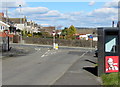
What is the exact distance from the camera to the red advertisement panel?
46.3 ft

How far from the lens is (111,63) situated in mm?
14180

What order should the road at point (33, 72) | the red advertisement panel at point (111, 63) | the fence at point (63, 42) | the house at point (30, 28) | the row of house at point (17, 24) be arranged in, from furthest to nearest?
the house at point (30, 28)
the row of house at point (17, 24)
the fence at point (63, 42)
the red advertisement panel at point (111, 63)
the road at point (33, 72)

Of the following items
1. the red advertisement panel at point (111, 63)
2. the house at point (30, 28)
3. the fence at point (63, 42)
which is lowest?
the red advertisement panel at point (111, 63)

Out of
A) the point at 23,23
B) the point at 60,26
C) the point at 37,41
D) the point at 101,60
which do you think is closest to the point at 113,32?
the point at 101,60

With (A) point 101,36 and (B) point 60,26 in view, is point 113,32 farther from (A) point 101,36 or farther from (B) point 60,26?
(B) point 60,26

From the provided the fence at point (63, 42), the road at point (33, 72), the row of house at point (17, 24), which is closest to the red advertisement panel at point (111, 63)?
the road at point (33, 72)

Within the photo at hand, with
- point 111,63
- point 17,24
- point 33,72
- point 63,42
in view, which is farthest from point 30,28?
point 111,63

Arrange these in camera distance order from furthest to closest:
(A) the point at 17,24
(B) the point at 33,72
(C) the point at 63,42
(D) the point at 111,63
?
(A) the point at 17,24
(C) the point at 63,42
(B) the point at 33,72
(D) the point at 111,63

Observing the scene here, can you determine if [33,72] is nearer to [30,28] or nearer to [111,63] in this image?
[111,63]

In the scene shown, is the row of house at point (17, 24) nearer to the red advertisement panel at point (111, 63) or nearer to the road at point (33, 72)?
the road at point (33, 72)

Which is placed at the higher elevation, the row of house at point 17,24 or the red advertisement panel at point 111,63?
the row of house at point 17,24

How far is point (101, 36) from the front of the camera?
13.7 metres

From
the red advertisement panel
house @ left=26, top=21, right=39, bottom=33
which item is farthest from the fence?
the red advertisement panel

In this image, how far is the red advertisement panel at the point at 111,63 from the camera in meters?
14.1
